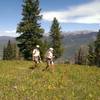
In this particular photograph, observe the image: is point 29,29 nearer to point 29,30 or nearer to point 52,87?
point 29,30

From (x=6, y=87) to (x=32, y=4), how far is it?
4967cm

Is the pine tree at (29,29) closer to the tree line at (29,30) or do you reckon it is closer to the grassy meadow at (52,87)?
the tree line at (29,30)

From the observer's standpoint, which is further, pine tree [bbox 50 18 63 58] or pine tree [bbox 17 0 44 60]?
pine tree [bbox 50 18 63 58]

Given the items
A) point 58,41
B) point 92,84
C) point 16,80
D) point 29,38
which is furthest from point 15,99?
point 58,41

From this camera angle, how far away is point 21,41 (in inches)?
2638

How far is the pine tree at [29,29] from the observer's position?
216 feet

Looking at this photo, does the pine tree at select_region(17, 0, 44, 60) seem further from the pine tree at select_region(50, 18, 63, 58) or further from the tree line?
the pine tree at select_region(50, 18, 63, 58)

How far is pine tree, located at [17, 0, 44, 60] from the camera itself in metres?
65.9

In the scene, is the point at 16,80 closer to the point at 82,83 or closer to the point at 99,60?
the point at 82,83

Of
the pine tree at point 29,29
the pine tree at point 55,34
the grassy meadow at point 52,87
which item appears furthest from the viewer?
the pine tree at point 55,34

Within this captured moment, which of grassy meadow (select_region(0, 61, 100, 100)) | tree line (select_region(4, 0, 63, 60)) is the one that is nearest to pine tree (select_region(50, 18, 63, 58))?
tree line (select_region(4, 0, 63, 60))

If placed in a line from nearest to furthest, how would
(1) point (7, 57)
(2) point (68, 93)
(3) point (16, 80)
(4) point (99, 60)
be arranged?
(2) point (68, 93)
(3) point (16, 80)
(4) point (99, 60)
(1) point (7, 57)

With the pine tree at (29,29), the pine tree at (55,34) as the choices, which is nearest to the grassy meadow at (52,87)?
the pine tree at (29,29)

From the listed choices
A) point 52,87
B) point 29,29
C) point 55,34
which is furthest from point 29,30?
point 52,87
